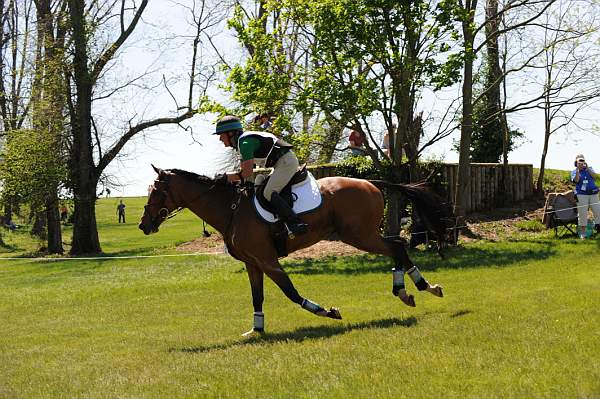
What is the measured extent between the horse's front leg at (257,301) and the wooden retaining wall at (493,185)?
16.2 meters

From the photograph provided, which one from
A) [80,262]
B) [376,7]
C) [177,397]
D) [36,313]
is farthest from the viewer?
[80,262]

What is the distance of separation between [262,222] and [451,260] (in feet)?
31.0

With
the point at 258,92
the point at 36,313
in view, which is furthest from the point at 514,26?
the point at 36,313

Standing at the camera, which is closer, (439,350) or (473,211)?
(439,350)

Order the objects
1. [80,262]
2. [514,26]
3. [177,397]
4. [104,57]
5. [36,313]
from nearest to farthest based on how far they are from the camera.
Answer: [177,397] < [36,313] < [514,26] < [80,262] < [104,57]

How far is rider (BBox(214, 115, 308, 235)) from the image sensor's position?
396 inches

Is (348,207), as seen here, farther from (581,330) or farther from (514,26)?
(514,26)

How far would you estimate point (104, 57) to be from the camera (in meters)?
36.9

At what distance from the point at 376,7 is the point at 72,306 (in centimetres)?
1118

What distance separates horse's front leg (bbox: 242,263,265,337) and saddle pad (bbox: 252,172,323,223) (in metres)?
0.95

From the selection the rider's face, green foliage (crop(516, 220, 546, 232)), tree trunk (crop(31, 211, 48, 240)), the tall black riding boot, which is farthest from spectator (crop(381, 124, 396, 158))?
tree trunk (crop(31, 211, 48, 240))

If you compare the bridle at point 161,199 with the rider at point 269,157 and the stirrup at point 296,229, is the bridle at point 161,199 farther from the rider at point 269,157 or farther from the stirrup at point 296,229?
the stirrup at point 296,229

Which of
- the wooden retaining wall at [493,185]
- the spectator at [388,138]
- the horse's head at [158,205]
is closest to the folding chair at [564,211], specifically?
the spectator at [388,138]

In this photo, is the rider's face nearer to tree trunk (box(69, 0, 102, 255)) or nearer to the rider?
the rider
